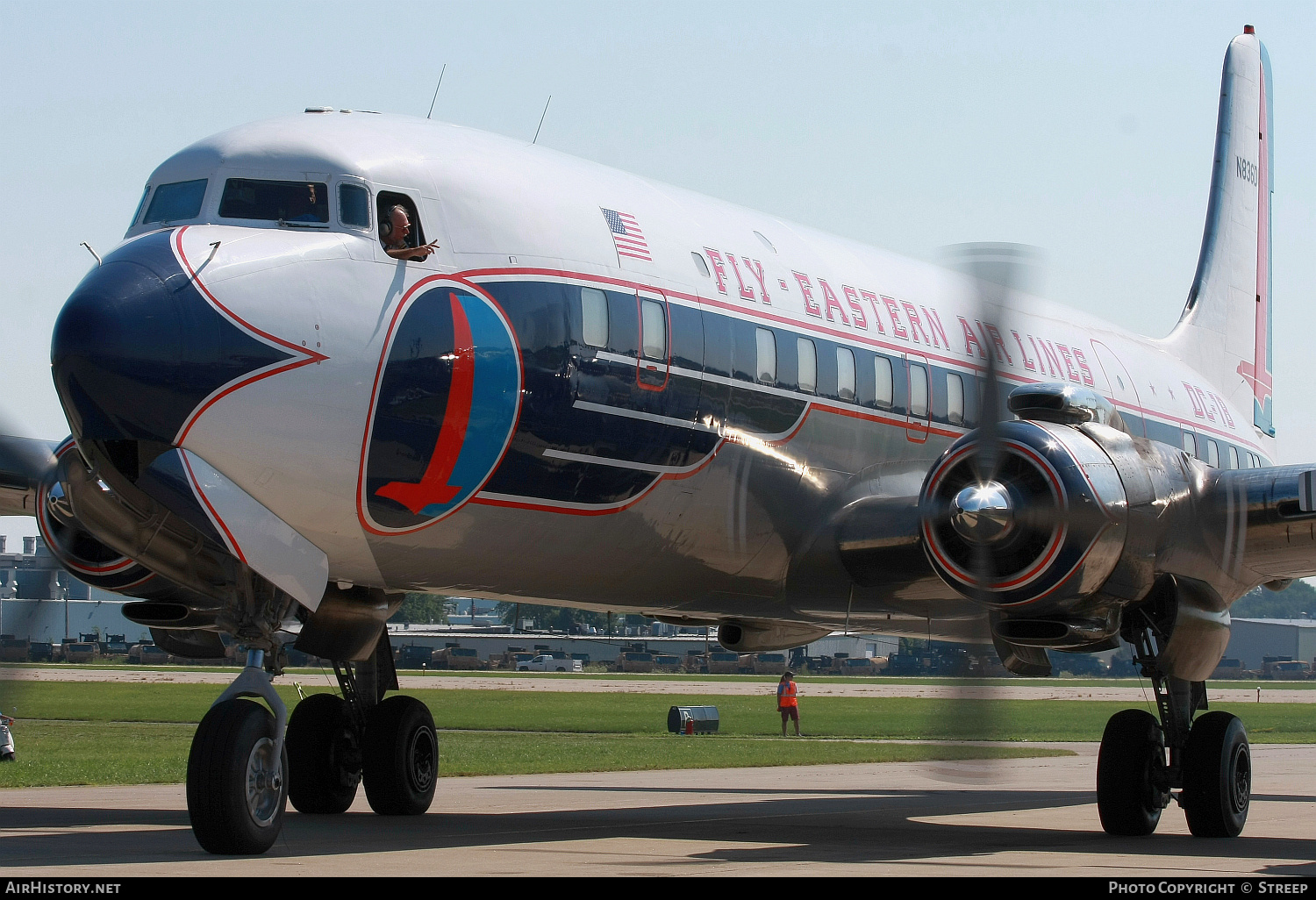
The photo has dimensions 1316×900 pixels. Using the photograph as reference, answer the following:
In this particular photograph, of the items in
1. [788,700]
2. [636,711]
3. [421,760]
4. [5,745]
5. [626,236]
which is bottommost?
[636,711]

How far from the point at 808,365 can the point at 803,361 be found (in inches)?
3.0

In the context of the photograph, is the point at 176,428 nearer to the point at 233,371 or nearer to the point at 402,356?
the point at 233,371

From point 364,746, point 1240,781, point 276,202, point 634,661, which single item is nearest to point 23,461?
point 276,202

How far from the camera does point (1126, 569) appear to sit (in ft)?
35.0

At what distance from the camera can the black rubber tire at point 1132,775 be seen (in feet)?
40.0

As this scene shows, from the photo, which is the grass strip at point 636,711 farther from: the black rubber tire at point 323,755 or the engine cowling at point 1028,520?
the engine cowling at point 1028,520

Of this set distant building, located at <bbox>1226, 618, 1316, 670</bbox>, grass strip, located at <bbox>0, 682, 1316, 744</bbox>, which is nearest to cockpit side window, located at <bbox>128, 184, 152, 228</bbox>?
grass strip, located at <bbox>0, 682, 1316, 744</bbox>

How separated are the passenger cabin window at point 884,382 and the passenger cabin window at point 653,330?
2.68 m

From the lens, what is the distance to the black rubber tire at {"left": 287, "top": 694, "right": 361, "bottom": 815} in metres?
13.4

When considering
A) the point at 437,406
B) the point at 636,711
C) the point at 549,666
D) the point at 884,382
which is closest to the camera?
the point at 437,406

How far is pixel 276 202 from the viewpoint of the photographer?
9688mm

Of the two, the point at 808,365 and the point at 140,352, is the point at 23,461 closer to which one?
the point at 140,352

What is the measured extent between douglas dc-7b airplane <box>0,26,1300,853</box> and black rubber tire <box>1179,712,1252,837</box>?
26mm

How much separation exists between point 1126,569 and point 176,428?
20.2ft
